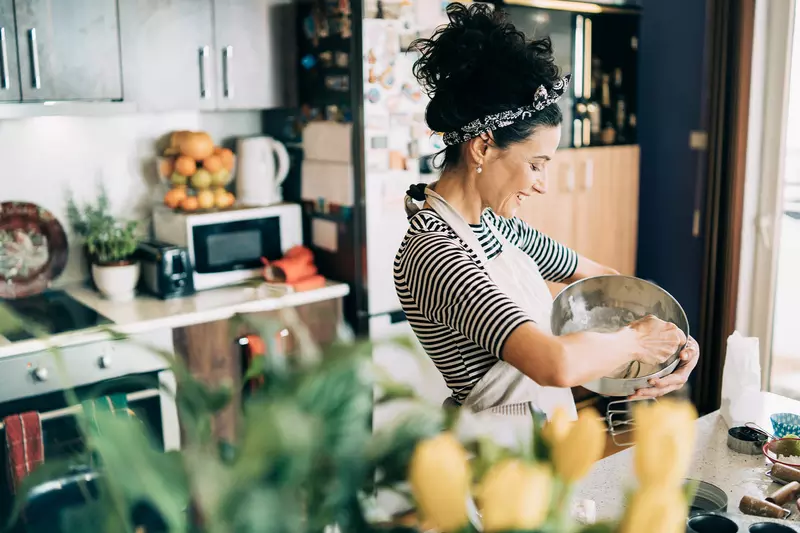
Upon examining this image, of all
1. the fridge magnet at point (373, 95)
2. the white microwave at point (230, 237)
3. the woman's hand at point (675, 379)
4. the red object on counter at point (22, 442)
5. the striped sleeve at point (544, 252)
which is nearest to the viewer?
the woman's hand at point (675, 379)

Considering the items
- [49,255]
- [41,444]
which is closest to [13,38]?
[49,255]

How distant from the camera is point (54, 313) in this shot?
2609 millimetres

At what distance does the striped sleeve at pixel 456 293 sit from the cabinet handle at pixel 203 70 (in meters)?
1.61

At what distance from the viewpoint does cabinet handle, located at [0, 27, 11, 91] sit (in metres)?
2.39

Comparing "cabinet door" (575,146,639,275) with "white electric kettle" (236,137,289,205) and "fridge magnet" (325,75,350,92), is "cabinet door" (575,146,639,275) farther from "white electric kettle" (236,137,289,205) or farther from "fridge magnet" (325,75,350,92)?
"white electric kettle" (236,137,289,205)

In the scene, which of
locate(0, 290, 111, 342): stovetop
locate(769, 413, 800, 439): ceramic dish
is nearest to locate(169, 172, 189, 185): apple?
locate(0, 290, 111, 342): stovetop

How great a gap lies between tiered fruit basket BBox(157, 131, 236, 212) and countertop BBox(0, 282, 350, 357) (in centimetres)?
34

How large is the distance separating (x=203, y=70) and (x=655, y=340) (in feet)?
6.37

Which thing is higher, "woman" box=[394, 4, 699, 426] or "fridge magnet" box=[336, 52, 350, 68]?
"fridge magnet" box=[336, 52, 350, 68]

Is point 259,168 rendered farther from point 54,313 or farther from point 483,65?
point 483,65

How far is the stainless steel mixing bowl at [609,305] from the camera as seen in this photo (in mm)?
1618

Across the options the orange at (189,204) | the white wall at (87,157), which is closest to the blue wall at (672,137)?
the white wall at (87,157)

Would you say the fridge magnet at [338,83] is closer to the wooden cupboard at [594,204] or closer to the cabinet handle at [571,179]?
the wooden cupboard at [594,204]

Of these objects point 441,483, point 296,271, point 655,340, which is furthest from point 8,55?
point 441,483
